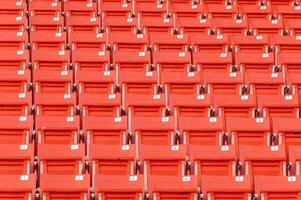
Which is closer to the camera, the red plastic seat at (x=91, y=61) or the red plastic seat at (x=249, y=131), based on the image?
the red plastic seat at (x=249, y=131)

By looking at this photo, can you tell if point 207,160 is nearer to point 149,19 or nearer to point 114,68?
point 114,68

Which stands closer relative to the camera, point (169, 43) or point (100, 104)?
point (100, 104)

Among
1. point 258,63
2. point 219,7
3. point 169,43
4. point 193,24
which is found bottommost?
point 258,63

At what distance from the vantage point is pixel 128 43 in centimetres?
481

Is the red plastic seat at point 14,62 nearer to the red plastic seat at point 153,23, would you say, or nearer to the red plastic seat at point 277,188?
the red plastic seat at point 153,23

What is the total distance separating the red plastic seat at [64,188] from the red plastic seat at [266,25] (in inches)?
91.8

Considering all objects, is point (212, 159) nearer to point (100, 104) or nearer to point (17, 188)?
point (100, 104)

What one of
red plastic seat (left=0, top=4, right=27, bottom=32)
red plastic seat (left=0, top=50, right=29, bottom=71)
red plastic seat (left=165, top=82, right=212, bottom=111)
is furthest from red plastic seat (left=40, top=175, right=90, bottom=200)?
red plastic seat (left=0, top=4, right=27, bottom=32)

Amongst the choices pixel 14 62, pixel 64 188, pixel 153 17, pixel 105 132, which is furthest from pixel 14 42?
pixel 64 188

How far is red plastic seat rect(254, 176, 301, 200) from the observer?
126 inches

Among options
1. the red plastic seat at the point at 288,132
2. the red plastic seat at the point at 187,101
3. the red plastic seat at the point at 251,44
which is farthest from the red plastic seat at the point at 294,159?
the red plastic seat at the point at 251,44

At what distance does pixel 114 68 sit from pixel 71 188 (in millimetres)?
1514

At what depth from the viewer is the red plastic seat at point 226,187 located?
10.5 feet

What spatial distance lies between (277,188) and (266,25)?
219cm
